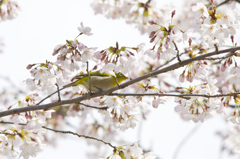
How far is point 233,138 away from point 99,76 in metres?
7.38

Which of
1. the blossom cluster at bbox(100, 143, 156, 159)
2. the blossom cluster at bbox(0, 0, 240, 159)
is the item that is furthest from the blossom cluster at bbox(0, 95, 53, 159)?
the blossom cluster at bbox(100, 143, 156, 159)

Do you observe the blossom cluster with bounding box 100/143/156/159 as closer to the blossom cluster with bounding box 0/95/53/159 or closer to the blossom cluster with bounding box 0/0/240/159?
the blossom cluster with bounding box 0/0/240/159

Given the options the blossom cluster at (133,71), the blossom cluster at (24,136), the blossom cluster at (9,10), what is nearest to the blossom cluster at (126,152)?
the blossom cluster at (133,71)

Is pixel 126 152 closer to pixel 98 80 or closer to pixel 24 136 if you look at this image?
pixel 98 80

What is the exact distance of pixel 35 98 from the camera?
3.60 metres

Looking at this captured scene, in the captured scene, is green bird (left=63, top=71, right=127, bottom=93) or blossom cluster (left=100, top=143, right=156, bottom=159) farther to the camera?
green bird (left=63, top=71, right=127, bottom=93)

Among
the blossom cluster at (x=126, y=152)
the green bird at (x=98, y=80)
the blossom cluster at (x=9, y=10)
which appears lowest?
the blossom cluster at (x=126, y=152)

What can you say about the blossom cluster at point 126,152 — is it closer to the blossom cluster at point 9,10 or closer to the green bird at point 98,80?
the green bird at point 98,80

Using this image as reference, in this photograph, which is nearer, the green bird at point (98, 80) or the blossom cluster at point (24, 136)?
the blossom cluster at point (24, 136)

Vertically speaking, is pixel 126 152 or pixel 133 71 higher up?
pixel 133 71

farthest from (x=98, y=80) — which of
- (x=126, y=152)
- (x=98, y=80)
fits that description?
(x=126, y=152)

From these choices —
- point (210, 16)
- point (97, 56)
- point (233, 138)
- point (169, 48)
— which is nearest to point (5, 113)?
point (97, 56)

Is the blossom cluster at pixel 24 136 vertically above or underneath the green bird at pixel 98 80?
underneath

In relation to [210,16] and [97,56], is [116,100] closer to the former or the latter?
[97,56]
